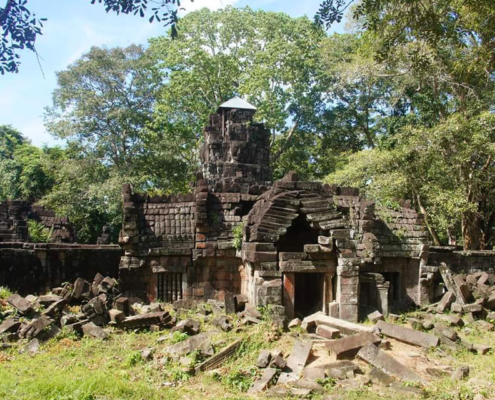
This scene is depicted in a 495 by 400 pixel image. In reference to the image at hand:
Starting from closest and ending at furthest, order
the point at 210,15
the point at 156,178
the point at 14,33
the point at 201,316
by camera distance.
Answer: the point at 14,33 < the point at 201,316 < the point at 156,178 < the point at 210,15

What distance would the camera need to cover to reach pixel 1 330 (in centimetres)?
1042

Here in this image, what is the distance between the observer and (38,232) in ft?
68.5

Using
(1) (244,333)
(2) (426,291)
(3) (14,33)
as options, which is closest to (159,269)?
(1) (244,333)

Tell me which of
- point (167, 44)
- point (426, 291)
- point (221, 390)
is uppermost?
point (167, 44)

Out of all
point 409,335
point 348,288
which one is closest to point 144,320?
point 348,288

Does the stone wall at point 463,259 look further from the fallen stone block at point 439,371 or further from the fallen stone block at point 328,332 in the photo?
the fallen stone block at point 439,371

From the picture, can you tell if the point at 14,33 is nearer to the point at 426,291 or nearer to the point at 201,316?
Answer: the point at 201,316

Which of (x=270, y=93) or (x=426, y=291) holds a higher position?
(x=270, y=93)

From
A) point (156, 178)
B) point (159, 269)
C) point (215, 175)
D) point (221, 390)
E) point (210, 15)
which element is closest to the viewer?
point (221, 390)

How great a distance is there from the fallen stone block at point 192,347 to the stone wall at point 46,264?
8178 mm

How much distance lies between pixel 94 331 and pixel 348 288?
6.11 metres

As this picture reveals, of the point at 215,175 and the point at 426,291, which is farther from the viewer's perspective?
the point at 215,175

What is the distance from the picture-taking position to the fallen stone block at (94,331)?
34.4 feet

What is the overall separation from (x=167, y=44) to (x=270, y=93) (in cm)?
811
